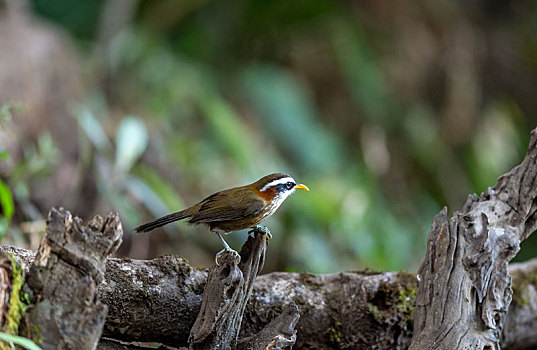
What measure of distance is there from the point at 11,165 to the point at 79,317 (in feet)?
9.68

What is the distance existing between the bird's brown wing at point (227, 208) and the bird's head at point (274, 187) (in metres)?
0.10

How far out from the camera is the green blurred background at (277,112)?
5305 millimetres

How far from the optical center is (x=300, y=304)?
2814 mm

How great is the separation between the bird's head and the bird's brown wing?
100mm

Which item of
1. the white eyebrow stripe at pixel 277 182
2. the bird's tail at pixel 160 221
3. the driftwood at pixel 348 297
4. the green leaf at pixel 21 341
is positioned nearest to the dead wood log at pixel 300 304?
the driftwood at pixel 348 297

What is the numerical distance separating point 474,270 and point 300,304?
2.67ft

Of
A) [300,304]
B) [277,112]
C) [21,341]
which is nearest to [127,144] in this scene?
[300,304]

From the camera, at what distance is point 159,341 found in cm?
255

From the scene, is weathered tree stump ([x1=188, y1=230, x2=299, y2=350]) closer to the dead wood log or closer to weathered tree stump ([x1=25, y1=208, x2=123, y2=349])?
the dead wood log

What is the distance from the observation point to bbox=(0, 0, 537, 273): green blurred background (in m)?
5.30

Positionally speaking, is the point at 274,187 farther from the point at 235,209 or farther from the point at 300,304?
the point at 300,304

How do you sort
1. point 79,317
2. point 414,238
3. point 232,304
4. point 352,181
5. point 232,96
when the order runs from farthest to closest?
point 232,96 < point 414,238 < point 352,181 < point 232,304 < point 79,317

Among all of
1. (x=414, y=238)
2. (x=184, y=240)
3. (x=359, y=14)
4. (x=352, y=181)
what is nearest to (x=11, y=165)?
(x=184, y=240)

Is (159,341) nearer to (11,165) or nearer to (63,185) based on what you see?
(11,165)
